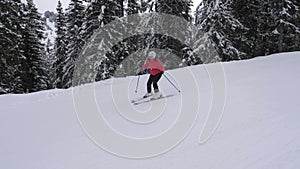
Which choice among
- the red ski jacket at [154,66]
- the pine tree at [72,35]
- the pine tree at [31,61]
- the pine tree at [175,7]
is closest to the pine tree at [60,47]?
the pine tree at [72,35]

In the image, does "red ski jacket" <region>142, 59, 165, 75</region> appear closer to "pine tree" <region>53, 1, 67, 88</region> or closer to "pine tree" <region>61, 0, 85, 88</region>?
"pine tree" <region>61, 0, 85, 88</region>

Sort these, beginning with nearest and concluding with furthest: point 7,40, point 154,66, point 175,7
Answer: point 154,66
point 7,40
point 175,7

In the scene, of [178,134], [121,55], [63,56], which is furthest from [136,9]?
[178,134]

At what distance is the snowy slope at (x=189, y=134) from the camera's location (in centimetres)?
420

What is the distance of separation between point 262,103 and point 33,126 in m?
5.56

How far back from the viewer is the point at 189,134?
534 cm

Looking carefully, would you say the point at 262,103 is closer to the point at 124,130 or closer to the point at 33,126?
the point at 124,130

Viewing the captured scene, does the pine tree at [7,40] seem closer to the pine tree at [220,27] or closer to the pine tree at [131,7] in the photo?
the pine tree at [131,7]

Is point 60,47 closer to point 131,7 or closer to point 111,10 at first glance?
point 131,7

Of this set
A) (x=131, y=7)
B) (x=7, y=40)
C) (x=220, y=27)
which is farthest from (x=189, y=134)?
(x=131, y=7)

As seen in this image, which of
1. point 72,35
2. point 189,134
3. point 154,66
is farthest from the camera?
point 72,35

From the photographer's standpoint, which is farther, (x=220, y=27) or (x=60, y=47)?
(x=60, y=47)

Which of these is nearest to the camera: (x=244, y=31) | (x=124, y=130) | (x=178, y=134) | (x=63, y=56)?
(x=178, y=134)

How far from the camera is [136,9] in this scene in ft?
79.9
